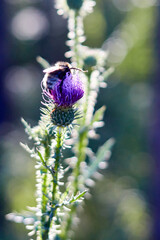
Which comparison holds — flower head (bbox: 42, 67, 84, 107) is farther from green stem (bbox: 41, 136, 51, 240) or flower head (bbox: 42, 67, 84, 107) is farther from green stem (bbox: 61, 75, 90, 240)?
green stem (bbox: 61, 75, 90, 240)

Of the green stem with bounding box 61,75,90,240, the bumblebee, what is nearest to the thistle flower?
the bumblebee

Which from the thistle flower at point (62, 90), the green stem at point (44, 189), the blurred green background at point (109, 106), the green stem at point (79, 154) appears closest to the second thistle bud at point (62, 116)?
the thistle flower at point (62, 90)

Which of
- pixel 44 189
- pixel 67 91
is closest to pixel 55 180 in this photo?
pixel 44 189

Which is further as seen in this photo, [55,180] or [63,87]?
[63,87]

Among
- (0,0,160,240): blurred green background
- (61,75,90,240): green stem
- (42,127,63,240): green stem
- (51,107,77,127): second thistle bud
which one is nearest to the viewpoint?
(42,127,63,240): green stem

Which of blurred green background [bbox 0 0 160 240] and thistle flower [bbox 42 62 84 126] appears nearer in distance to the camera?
thistle flower [bbox 42 62 84 126]

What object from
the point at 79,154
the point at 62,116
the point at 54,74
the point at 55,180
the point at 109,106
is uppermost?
the point at 109,106

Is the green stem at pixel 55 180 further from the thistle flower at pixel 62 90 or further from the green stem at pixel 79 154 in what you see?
the green stem at pixel 79 154

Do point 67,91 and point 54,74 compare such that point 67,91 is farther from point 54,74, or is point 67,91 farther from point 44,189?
point 44,189
